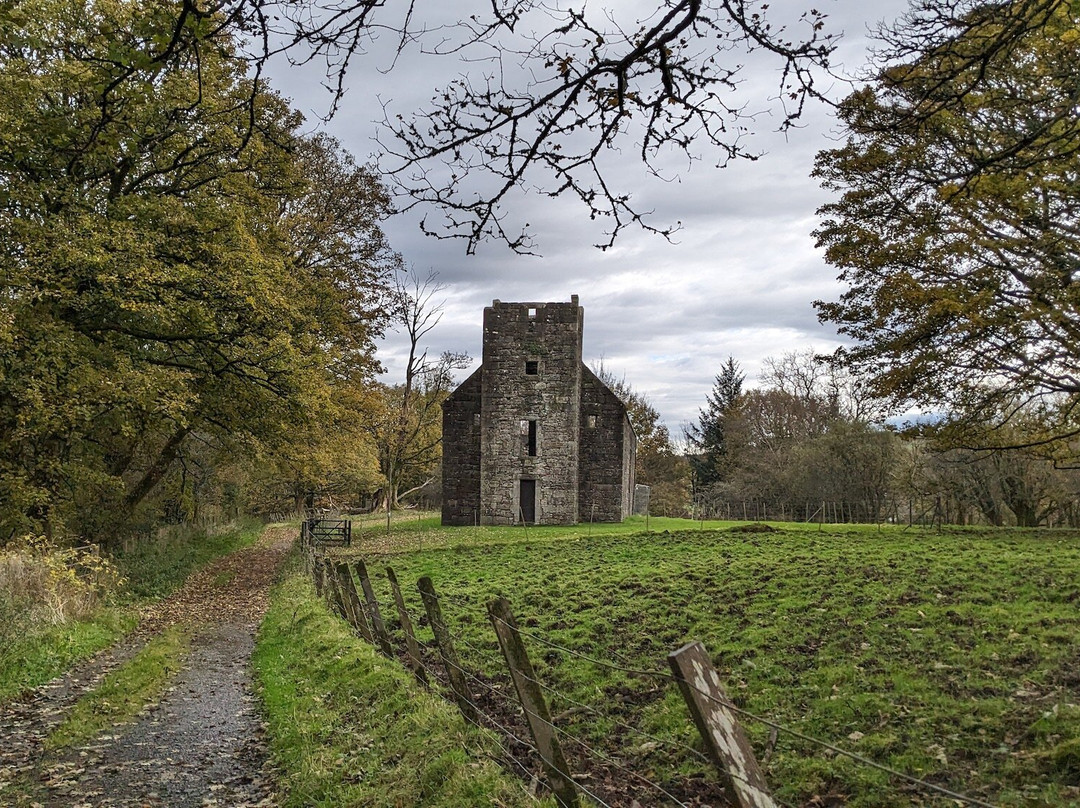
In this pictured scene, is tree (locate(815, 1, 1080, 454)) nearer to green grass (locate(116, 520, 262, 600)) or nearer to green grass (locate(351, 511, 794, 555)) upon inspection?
green grass (locate(351, 511, 794, 555))

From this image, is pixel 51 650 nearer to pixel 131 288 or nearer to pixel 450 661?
pixel 131 288

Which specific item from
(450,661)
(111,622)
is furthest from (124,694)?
(450,661)

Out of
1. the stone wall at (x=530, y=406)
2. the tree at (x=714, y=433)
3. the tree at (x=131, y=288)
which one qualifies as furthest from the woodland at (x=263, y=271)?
the tree at (x=714, y=433)

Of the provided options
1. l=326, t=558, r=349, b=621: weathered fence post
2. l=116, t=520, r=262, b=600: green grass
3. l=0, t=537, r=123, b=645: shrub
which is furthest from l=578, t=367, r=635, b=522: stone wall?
l=0, t=537, r=123, b=645: shrub

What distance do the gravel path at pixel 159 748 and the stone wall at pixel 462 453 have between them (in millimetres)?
25038

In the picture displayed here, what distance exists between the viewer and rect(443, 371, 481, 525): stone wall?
38156mm

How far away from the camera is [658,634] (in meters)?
11.0

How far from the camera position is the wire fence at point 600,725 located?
10.2 feet

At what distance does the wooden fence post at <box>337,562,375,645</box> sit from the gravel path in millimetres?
1531

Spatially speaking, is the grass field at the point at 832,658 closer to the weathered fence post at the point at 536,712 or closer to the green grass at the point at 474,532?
the weathered fence post at the point at 536,712

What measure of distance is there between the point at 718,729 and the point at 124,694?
8601 millimetres

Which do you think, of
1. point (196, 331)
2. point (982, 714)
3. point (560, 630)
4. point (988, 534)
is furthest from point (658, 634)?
point (988, 534)

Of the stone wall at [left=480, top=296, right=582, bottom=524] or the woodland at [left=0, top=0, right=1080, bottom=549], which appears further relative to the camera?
the stone wall at [left=480, top=296, right=582, bottom=524]

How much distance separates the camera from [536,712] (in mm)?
5082
